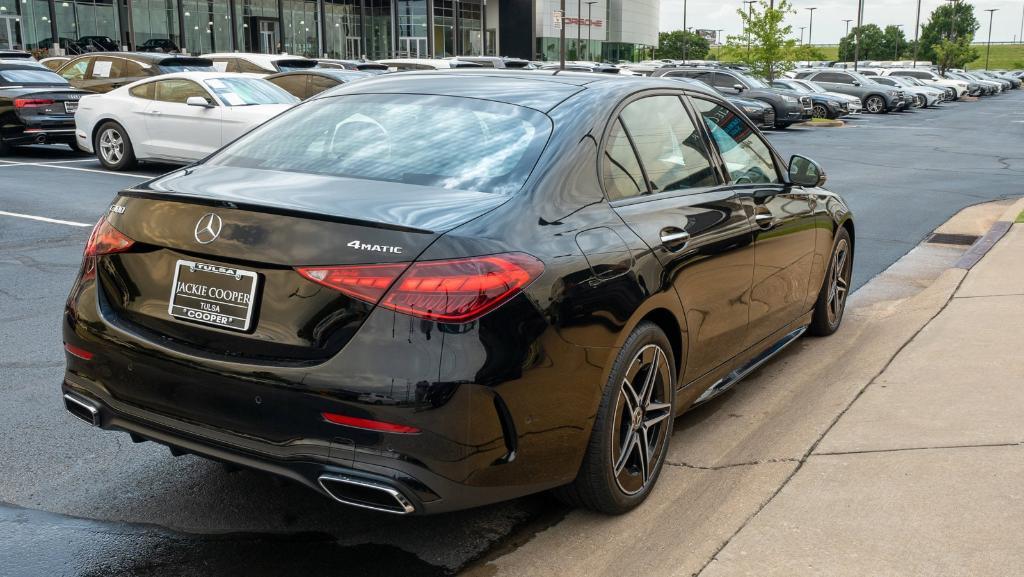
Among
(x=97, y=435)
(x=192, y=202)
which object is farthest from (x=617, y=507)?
(x=97, y=435)

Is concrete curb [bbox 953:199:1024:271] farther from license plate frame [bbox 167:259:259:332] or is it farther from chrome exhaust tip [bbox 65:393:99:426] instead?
chrome exhaust tip [bbox 65:393:99:426]

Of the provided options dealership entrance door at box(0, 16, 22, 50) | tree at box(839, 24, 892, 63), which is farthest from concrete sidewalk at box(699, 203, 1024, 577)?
tree at box(839, 24, 892, 63)

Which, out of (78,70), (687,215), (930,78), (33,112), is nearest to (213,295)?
(687,215)

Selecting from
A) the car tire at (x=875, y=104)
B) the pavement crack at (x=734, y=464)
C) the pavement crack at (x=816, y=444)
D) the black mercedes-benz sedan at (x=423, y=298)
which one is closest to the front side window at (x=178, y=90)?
the black mercedes-benz sedan at (x=423, y=298)

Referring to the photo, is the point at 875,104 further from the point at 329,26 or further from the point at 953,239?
the point at 329,26

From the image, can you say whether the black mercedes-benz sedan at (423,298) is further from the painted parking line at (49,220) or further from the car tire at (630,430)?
the painted parking line at (49,220)

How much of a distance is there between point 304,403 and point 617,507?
1.32 meters

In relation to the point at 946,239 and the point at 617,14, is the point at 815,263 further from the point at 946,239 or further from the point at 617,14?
the point at 617,14

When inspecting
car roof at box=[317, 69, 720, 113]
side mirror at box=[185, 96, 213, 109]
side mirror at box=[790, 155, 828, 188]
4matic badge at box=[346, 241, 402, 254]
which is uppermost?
car roof at box=[317, 69, 720, 113]

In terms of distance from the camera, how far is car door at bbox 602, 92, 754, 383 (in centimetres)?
386

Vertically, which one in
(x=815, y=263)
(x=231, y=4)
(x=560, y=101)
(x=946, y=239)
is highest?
(x=231, y=4)

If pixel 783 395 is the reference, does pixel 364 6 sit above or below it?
above

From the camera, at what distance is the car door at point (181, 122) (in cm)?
1415

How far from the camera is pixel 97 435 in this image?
14.8 ft
